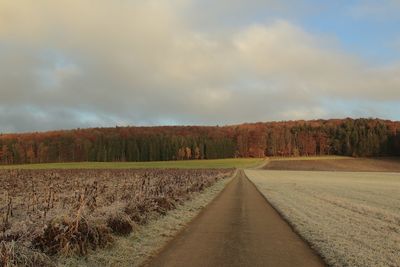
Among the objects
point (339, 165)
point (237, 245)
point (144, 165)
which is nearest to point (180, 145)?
point (144, 165)

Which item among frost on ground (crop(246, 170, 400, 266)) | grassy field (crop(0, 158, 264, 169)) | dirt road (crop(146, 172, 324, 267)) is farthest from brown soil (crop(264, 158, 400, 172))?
dirt road (crop(146, 172, 324, 267))

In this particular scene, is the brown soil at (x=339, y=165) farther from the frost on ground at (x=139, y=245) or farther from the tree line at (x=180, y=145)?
the frost on ground at (x=139, y=245)

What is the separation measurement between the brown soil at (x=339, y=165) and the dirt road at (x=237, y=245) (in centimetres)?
11571

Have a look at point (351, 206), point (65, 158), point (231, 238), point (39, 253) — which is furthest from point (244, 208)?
point (65, 158)

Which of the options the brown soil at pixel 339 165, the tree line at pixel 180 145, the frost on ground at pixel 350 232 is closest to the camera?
the frost on ground at pixel 350 232

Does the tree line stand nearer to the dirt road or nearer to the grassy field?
the grassy field

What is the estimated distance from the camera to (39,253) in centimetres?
987

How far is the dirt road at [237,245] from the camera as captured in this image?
37.1ft

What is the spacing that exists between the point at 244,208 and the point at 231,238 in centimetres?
1081

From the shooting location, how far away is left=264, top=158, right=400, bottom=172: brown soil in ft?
438

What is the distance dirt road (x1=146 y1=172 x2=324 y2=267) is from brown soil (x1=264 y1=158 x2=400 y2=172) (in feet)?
380

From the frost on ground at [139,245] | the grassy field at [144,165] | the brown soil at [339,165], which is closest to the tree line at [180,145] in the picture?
the brown soil at [339,165]

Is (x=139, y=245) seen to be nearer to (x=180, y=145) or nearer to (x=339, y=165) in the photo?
(x=339, y=165)

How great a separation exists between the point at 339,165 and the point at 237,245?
13222 centimetres
